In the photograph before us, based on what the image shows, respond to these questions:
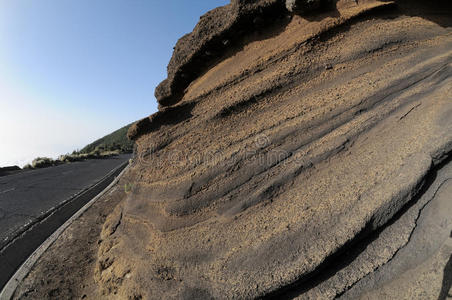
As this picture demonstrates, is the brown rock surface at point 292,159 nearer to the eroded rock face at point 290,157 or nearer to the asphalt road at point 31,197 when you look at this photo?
the eroded rock face at point 290,157

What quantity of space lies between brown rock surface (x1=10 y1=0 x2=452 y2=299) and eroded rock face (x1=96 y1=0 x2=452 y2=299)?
0.04 feet

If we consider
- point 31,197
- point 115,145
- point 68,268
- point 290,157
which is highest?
point 115,145

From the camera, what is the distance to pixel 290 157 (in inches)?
98.7

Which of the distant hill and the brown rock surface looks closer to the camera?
the brown rock surface

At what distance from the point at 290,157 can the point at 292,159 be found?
33mm

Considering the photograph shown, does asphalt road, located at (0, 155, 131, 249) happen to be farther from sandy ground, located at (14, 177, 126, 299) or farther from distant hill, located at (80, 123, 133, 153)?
distant hill, located at (80, 123, 133, 153)

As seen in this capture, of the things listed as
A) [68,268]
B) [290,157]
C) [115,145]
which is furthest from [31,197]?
[115,145]

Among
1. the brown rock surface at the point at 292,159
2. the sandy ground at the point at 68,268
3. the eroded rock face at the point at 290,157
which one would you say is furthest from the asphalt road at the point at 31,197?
the eroded rock face at the point at 290,157

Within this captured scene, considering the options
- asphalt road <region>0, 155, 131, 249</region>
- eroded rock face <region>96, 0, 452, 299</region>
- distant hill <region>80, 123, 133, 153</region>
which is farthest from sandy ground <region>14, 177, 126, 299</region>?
distant hill <region>80, 123, 133, 153</region>

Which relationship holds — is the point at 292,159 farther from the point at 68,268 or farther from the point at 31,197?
the point at 31,197

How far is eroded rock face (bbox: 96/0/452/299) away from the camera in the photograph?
6.29ft

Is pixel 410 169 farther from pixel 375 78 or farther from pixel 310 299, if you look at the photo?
pixel 310 299

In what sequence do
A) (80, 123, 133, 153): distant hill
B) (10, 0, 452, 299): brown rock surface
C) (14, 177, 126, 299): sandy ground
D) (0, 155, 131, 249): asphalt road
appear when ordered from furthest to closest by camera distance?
1. (80, 123, 133, 153): distant hill
2. (0, 155, 131, 249): asphalt road
3. (14, 177, 126, 299): sandy ground
4. (10, 0, 452, 299): brown rock surface

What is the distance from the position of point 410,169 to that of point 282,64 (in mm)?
Answer: 1742
